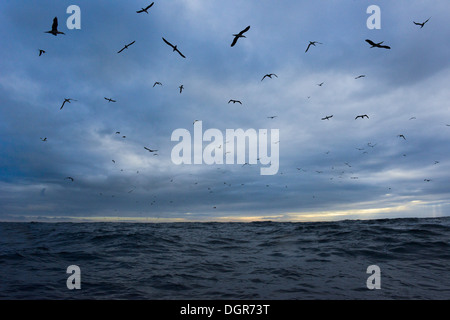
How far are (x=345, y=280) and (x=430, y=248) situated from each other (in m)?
10.9

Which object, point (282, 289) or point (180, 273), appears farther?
point (180, 273)

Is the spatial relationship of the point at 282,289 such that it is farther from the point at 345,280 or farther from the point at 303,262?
the point at 303,262
